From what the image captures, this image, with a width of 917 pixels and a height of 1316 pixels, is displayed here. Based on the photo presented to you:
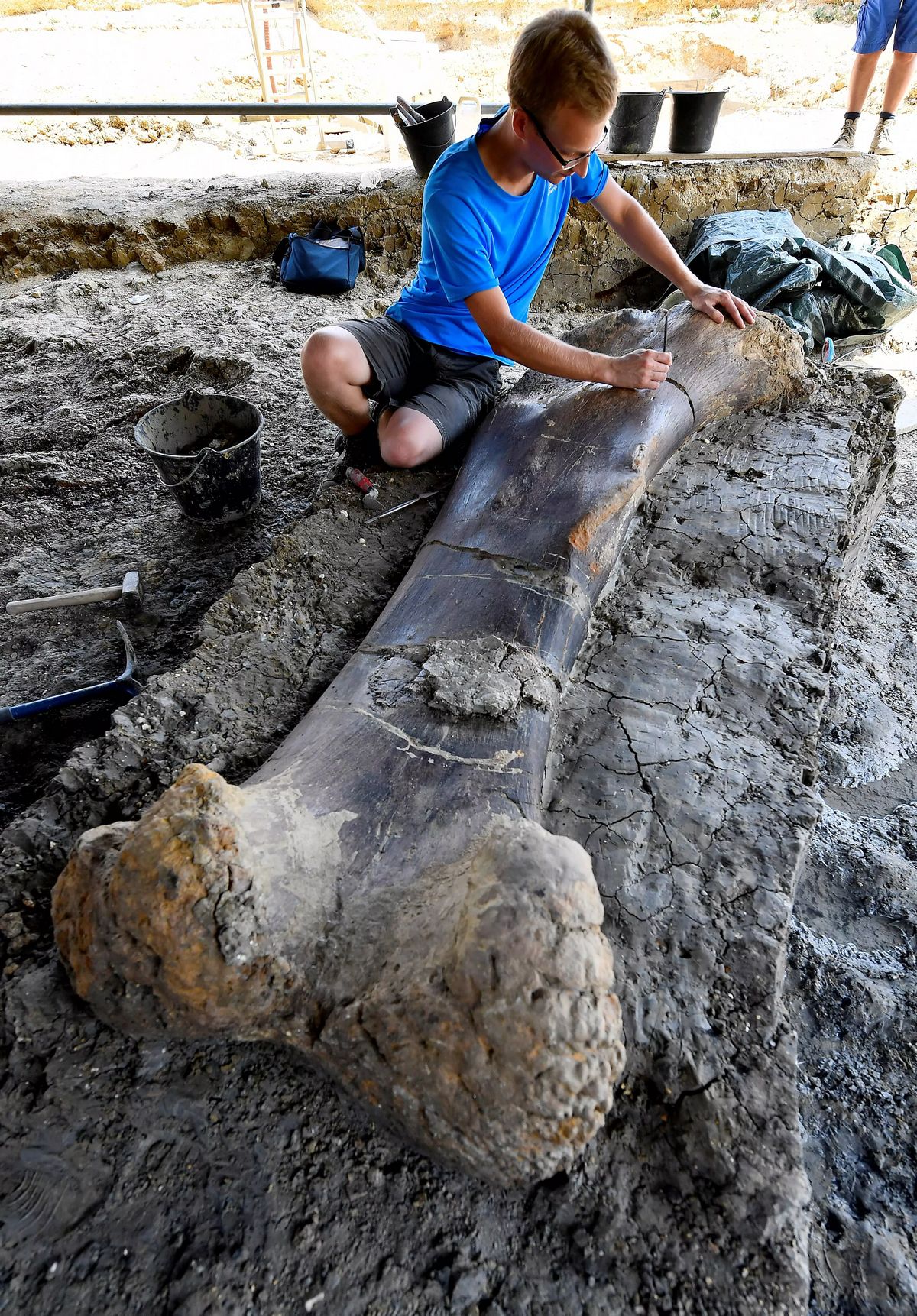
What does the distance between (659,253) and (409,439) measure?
110cm

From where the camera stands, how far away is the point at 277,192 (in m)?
4.64

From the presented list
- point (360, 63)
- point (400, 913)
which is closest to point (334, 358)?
point (400, 913)

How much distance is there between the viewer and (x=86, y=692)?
1.86 m

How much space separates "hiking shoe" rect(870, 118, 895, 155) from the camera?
4.89 m

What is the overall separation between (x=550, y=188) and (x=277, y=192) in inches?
126

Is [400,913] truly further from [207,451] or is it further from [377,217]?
[377,217]

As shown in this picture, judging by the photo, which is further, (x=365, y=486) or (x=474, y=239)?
(x=365, y=486)

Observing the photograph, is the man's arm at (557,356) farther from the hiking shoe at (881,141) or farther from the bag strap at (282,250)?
the hiking shoe at (881,141)

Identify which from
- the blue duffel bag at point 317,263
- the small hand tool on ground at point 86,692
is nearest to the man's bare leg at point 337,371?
the small hand tool on ground at point 86,692

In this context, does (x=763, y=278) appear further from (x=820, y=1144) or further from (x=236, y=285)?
(x=820, y=1144)

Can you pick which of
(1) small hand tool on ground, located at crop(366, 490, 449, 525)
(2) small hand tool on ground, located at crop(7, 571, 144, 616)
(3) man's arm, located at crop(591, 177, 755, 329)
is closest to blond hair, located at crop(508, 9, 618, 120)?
(3) man's arm, located at crop(591, 177, 755, 329)

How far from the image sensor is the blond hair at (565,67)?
5.49ft

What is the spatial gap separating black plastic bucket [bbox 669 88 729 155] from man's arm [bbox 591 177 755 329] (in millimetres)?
2954

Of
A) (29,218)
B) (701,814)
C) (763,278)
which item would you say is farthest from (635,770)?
(29,218)
